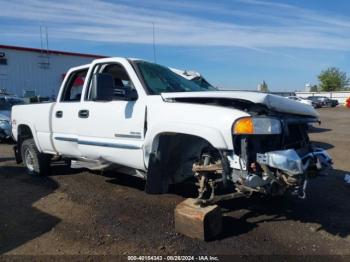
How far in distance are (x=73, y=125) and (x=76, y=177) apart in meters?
1.70

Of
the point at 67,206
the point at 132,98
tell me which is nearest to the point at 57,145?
the point at 67,206

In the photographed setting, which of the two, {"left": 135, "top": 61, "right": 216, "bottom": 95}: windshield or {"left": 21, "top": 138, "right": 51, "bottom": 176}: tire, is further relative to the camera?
{"left": 21, "top": 138, "right": 51, "bottom": 176}: tire

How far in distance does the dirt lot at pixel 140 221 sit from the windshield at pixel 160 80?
1606 mm

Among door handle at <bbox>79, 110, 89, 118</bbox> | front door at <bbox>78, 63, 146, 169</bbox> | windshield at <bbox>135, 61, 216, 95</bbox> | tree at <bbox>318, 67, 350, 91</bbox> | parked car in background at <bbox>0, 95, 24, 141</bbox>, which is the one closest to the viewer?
front door at <bbox>78, 63, 146, 169</bbox>

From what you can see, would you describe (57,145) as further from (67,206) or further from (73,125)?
(67,206)

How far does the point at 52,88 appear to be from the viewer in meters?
31.7

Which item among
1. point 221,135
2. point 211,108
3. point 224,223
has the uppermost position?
point 211,108

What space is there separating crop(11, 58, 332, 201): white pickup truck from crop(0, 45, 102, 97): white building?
23.9 meters

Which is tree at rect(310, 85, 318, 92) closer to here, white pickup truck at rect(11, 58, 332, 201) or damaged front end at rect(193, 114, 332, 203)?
white pickup truck at rect(11, 58, 332, 201)

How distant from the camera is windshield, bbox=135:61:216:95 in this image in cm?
534

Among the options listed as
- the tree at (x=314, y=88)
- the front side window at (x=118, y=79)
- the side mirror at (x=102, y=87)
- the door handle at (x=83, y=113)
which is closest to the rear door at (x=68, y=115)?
the door handle at (x=83, y=113)

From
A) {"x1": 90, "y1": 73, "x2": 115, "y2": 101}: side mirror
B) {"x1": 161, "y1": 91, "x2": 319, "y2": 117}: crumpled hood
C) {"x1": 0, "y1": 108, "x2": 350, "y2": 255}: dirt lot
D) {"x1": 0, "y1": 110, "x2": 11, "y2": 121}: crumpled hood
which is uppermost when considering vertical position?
{"x1": 90, "y1": 73, "x2": 115, "y2": 101}: side mirror

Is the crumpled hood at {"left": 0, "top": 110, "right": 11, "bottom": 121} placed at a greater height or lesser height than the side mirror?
lesser

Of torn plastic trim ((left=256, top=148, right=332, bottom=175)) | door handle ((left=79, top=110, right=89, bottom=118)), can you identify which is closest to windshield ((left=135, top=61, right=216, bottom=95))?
door handle ((left=79, top=110, right=89, bottom=118))
